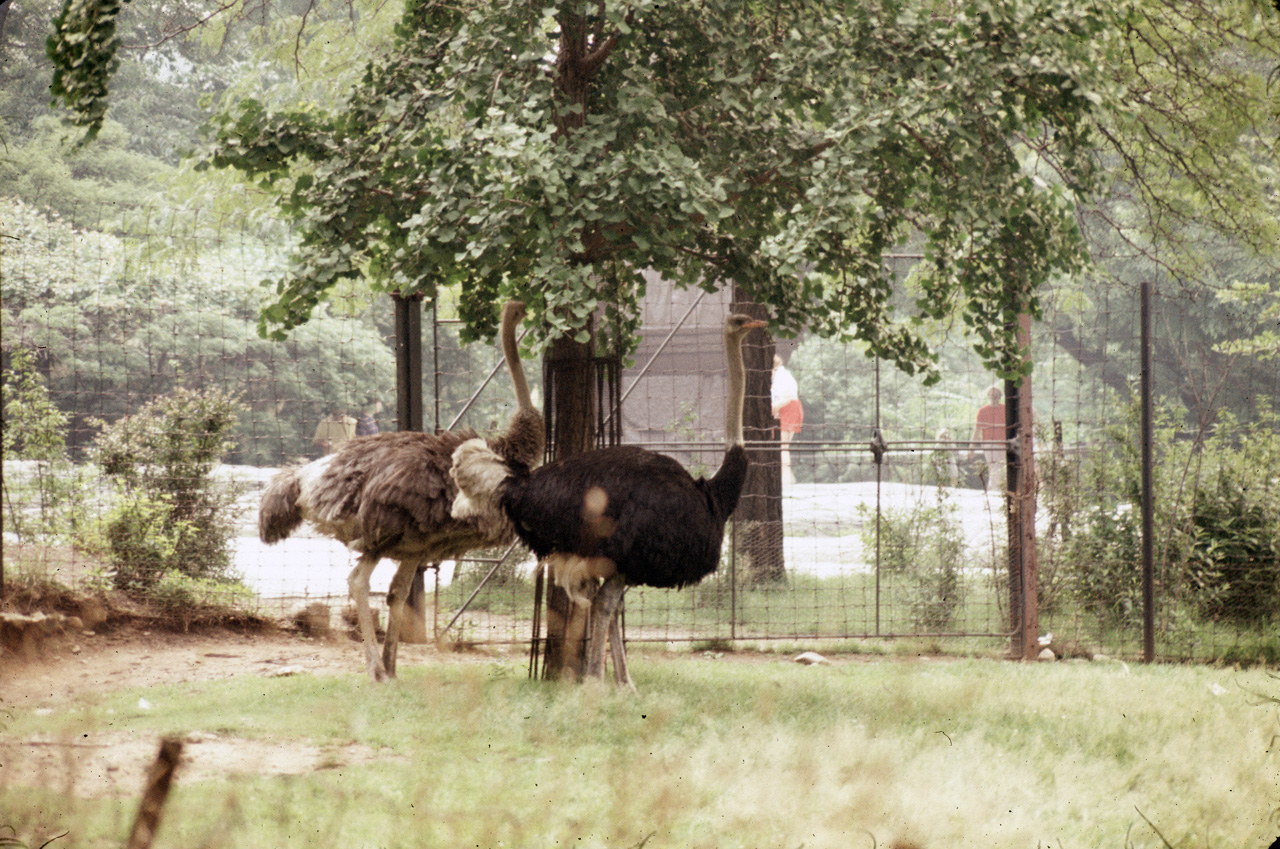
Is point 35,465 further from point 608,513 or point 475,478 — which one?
point 608,513

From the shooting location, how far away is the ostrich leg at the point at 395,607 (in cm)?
675

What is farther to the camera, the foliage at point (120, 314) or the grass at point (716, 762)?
the foliage at point (120, 314)

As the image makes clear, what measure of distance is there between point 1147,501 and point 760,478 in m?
3.87

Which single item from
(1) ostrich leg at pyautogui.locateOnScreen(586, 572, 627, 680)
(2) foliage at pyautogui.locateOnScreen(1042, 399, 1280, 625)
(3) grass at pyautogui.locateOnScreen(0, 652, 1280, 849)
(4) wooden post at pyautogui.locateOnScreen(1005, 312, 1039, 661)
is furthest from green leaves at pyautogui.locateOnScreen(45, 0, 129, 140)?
(2) foliage at pyautogui.locateOnScreen(1042, 399, 1280, 625)

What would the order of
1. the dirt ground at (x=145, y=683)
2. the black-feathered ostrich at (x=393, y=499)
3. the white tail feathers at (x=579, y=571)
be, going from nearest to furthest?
1. the dirt ground at (x=145, y=683)
2. the white tail feathers at (x=579, y=571)
3. the black-feathered ostrich at (x=393, y=499)

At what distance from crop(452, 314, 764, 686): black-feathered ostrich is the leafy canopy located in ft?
2.76

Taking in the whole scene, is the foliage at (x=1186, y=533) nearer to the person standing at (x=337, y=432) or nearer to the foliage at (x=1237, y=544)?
the foliage at (x=1237, y=544)

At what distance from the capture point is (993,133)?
232 inches

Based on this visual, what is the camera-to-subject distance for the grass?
142 inches

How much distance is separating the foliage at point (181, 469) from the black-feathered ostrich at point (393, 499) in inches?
83.5

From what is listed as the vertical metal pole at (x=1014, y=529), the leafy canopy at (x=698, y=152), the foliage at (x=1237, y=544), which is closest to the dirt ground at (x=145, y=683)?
the leafy canopy at (x=698, y=152)

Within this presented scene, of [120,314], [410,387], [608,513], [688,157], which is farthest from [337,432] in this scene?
[688,157]

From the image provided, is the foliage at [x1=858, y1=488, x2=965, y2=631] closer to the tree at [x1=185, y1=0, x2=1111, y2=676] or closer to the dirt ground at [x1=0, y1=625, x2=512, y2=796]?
the tree at [x1=185, y1=0, x2=1111, y2=676]

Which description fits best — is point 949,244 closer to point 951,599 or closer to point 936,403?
point 951,599
